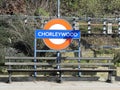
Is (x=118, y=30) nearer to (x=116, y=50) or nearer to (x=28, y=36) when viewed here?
(x=116, y=50)

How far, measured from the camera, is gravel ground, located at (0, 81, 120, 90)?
11570mm

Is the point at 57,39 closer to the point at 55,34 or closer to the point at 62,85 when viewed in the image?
the point at 55,34

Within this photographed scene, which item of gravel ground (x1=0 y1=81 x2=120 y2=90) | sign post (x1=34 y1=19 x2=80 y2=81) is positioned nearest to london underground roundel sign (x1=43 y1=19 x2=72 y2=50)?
sign post (x1=34 y1=19 x2=80 y2=81)

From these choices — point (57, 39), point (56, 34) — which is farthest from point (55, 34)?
point (57, 39)

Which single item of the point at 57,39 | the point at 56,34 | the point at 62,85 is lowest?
the point at 62,85

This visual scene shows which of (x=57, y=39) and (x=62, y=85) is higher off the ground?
(x=57, y=39)

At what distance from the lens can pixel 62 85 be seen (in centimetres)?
1202

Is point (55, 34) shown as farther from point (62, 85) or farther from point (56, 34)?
point (62, 85)

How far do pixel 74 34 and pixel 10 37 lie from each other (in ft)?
10.7

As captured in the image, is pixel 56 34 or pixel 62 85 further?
pixel 56 34

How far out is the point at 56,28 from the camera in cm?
1277

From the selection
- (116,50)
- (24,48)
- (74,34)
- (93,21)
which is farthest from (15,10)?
(74,34)

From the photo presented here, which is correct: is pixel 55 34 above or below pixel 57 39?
above

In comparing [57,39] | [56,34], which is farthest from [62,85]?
[56,34]
